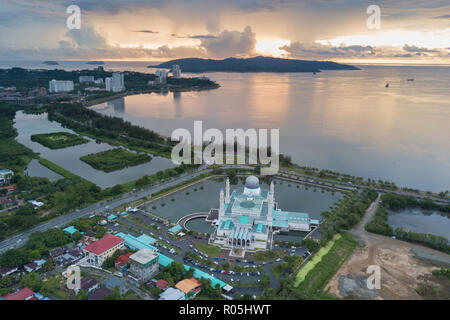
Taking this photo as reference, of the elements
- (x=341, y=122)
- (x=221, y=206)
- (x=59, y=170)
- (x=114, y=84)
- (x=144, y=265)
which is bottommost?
(x=144, y=265)

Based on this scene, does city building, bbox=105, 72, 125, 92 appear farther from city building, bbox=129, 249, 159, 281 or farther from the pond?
city building, bbox=129, 249, 159, 281

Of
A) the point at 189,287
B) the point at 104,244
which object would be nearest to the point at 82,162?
the point at 104,244

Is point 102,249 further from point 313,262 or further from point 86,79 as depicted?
point 86,79

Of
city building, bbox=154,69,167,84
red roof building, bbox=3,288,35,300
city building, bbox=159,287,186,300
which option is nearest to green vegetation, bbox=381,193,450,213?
city building, bbox=159,287,186,300

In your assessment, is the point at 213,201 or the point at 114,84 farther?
the point at 114,84

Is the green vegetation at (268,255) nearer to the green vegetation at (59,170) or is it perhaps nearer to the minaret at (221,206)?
the minaret at (221,206)

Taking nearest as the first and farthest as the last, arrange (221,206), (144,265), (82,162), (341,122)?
(144,265)
(221,206)
(82,162)
(341,122)

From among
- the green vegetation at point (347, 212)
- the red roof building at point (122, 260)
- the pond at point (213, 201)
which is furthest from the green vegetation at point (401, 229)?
the red roof building at point (122, 260)

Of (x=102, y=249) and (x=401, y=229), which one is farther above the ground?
(x=102, y=249)
